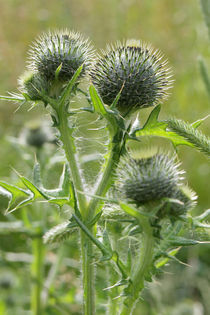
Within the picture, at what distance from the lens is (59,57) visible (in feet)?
8.53

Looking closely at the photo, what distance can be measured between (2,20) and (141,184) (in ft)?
24.0

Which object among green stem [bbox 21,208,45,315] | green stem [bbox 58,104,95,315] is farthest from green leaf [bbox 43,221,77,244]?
green stem [bbox 21,208,45,315]

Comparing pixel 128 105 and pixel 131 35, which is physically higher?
pixel 131 35

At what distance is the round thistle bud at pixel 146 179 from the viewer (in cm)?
Result: 216

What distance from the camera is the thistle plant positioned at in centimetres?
215

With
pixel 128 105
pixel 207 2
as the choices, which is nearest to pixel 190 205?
pixel 128 105

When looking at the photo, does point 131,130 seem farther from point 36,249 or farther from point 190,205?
point 36,249

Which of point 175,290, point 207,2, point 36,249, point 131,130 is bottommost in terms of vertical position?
point 175,290

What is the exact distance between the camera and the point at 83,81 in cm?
270

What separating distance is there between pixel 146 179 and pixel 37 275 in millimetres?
2397

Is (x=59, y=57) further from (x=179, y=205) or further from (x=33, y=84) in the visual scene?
(x=179, y=205)

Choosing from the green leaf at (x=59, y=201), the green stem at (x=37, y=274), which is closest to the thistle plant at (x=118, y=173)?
the green leaf at (x=59, y=201)

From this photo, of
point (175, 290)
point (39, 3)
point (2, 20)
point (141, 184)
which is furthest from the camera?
point (39, 3)

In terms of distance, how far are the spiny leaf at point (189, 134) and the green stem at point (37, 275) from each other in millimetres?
2330
